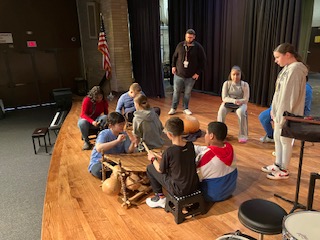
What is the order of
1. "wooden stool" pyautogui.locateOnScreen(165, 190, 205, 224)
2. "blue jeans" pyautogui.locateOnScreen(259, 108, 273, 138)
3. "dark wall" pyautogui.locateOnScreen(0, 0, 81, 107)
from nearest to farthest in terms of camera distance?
"wooden stool" pyautogui.locateOnScreen(165, 190, 205, 224), "blue jeans" pyautogui.locateOnScreen(259, 108, 273, 138), "dark wall" pyautogui.locateOnScreen(0, 0, 81, 107)

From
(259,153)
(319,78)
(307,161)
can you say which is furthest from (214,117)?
(319,78)

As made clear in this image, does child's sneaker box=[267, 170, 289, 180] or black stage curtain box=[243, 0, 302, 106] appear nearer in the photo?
child's sneaker box=[267, 170, 289, 180]

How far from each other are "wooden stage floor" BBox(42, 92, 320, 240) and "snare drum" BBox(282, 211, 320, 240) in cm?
86

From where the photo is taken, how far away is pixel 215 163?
2506 mm

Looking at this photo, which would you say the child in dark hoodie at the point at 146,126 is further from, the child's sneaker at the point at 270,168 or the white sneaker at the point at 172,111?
the white sneaker at the point at 172,111

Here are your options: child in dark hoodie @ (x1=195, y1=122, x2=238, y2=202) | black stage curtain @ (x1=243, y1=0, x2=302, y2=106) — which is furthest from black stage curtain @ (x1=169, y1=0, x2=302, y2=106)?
child in dark hoodie @ (x1=195, y1=122, x2=238, y2=202)

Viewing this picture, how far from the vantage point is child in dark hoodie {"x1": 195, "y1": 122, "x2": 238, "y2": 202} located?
2.46 metres

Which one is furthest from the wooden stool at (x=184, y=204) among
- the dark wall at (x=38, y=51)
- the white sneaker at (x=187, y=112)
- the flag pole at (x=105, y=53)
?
the dark wall at (x=38, y=51)

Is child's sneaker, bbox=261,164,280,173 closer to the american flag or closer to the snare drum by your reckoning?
the snare drum

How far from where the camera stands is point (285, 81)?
262cm

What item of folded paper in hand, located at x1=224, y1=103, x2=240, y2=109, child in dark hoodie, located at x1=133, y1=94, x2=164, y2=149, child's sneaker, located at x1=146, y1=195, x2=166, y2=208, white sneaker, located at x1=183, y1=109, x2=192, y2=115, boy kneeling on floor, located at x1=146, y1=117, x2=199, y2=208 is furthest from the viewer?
white sneaker, located at x1=183, y1=109, x2=192, y2=115

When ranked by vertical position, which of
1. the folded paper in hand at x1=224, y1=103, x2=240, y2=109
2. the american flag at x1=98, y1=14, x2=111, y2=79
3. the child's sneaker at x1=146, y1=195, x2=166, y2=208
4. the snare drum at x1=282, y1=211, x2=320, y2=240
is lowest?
the child's sneaker at x1=146, y1=195, x2=166, y2=208

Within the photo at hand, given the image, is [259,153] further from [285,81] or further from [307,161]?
[285,81]

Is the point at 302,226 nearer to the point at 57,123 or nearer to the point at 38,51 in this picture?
the point at 57,123
